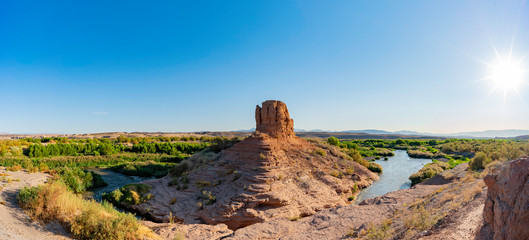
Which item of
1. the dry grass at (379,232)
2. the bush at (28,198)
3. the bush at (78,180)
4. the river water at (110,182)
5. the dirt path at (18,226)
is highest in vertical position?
the bush at (28,198)

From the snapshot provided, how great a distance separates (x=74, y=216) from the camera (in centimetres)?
873

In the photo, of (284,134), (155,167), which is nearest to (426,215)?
(284,134)

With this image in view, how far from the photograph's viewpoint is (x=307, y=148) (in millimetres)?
22594

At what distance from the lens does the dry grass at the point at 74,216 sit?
27.5 feet

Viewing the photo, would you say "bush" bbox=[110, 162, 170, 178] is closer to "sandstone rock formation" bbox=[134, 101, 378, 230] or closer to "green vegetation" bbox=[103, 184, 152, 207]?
"sandstone rock formation" bbox=[134, 101, 378, 230]

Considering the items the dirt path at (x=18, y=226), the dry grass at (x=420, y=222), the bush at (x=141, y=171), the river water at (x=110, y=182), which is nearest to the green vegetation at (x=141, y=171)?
the bush at (x=141, y=171)

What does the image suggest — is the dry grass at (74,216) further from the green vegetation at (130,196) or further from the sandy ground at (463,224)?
the sandy ground at (463,224)

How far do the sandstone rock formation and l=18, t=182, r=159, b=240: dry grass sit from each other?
562 centimetres

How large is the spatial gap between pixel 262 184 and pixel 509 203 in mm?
12223

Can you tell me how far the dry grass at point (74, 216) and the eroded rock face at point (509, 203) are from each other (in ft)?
34.0

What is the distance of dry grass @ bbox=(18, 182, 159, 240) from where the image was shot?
8.38 meters

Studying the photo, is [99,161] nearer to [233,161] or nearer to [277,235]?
[233,161]

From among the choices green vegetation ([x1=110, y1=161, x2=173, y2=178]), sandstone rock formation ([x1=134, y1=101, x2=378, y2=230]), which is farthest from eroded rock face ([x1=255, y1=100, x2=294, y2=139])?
green vegetation ([x1=110, y1=161, x2=173, y2=178])

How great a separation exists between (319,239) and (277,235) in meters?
2.13
